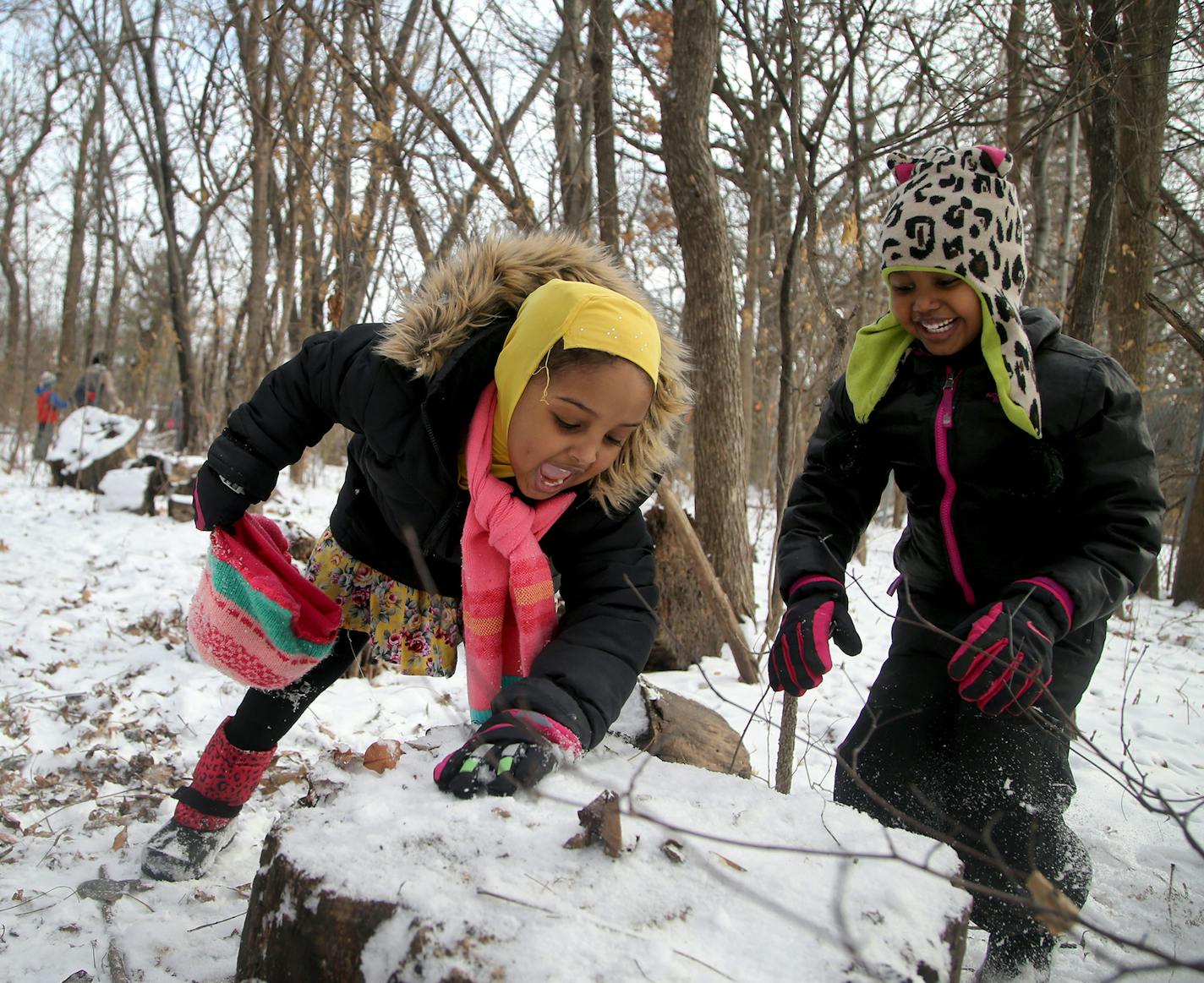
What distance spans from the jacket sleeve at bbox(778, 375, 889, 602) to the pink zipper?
18 cm

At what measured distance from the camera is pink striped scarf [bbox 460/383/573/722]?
173 centimetres

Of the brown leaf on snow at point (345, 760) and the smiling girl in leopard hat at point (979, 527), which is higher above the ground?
the smiling girl in leopard hat at point (979, 527)

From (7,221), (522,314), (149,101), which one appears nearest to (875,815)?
(522,314)

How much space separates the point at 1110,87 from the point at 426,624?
362 centimetres

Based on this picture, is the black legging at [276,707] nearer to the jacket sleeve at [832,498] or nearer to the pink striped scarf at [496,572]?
the pink striped scarf at [496,572]

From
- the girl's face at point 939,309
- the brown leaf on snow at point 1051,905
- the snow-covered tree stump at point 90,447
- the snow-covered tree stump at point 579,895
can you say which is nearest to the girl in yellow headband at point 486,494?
the snow-covered tree stump at point 579,895

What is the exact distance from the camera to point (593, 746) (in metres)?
1.61

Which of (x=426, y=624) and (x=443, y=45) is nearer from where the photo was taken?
(x=426, y=624)

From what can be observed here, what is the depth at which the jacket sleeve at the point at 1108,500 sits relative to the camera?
1601mm

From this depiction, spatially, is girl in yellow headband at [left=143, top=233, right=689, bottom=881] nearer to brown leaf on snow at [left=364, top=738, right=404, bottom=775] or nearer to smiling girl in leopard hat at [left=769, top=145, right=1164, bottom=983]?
brown leaf on snow at [left=364, top=738, right=404, bottom=775]

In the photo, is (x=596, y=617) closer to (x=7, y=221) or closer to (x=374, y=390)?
(x=374, y=390)

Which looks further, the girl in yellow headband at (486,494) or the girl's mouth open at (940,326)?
the girl's mouth open at (940,326)

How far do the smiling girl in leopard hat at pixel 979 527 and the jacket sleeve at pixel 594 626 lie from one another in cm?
33

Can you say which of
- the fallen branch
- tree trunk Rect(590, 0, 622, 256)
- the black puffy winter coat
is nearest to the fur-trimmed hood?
the black puffy winter coat
